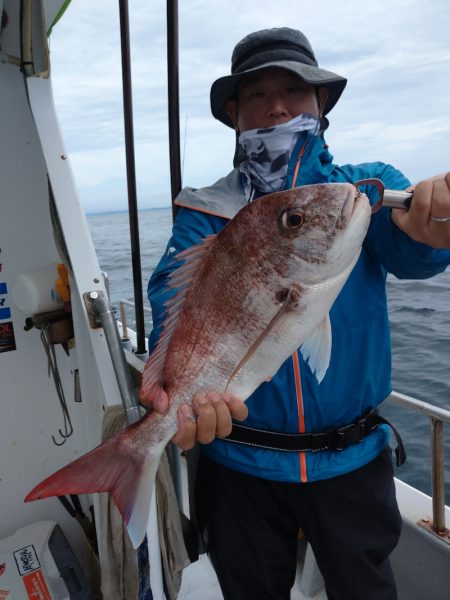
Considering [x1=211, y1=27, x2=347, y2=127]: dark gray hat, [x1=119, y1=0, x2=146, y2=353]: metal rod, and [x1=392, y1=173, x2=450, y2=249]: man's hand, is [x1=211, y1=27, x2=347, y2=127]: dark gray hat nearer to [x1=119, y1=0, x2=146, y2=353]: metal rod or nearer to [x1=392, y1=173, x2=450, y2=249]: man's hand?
[x1=392, y1=173, x2=450, y2=249]: man's hand

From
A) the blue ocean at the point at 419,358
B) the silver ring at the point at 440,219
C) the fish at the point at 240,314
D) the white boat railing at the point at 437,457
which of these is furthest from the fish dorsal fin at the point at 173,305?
the blue ocean at the point at 419,358

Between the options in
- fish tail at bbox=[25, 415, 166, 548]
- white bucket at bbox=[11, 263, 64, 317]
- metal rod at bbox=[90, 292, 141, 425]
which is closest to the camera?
fish tail at bbox=[25, 415, 166, 548]

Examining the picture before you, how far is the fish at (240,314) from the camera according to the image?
4.34 ft

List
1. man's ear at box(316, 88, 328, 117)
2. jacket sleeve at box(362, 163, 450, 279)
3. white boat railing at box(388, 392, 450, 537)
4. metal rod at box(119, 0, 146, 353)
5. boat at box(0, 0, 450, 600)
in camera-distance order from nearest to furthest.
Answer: jacket sleeve at box(362, 163, 450, 279), man's ear at box(316, 88, 328, 117), boat at box(0, 0, 450, 600), white boat railing at box(388, 392, 450, 537), metal rod at box(119, 0, 146, 353)

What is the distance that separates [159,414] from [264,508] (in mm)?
754

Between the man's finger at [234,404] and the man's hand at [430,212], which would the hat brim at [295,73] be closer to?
the man's hand at [430,212]

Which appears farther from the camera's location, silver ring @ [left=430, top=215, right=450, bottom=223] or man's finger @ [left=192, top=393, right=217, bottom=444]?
man's finger @ [left=192, top=393, right=217, bottom=444]

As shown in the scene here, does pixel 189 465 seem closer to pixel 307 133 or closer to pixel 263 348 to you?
pixel 263 348

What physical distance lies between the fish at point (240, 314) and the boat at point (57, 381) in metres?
0.42

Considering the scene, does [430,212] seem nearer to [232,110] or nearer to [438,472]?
[232,110]

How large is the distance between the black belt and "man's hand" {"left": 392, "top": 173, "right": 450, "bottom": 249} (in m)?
0.78

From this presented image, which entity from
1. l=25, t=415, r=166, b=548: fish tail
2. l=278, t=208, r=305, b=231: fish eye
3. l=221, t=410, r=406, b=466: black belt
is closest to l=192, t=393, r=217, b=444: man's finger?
l=25, t=415, r=166, b=548: fish tail

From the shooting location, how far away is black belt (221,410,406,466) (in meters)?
1.78

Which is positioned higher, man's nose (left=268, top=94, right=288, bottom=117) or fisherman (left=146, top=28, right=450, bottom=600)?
man's nose (left=268, top=94, right=288, bottom=117)
